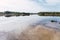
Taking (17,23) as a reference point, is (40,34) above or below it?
below

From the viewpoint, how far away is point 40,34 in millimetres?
1257

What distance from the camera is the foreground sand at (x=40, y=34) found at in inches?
48.8

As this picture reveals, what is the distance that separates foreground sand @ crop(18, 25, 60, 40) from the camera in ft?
4.07

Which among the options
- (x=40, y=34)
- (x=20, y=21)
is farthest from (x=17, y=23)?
(x=40, y=34)

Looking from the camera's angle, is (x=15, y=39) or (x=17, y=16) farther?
(x=17, y=16)

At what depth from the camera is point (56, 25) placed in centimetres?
127

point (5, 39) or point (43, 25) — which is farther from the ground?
point (43, 25)

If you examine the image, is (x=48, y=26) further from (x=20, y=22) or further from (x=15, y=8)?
Answer: (x=15, y=8)

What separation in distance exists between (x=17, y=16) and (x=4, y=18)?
6.1 inches

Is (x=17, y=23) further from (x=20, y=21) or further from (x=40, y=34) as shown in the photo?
(x=40, y=34)

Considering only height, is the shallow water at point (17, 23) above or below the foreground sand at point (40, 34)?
above

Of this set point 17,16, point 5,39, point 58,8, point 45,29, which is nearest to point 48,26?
point 45,29

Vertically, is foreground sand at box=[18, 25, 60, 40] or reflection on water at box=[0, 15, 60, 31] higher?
reflection on water at box=[0, 15, 60, 31]

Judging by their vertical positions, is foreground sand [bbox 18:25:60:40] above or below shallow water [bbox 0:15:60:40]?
below
